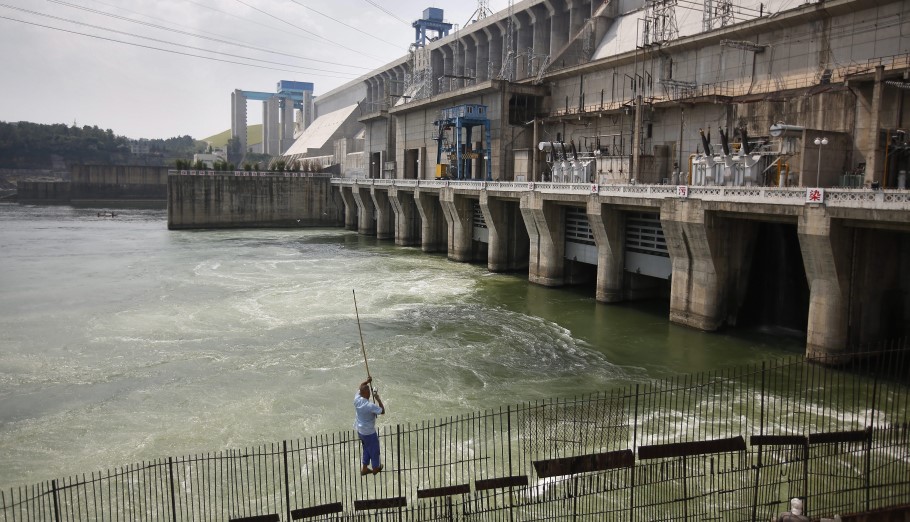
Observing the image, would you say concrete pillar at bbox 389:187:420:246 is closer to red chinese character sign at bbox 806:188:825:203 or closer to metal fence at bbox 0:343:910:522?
red chinese character sign at bbox 806:188:825:203

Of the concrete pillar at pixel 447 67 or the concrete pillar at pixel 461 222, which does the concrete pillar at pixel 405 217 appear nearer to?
the concrete pillar at pixel 461 222

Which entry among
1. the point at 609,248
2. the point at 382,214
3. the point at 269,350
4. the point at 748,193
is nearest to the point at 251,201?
the point at 382,214

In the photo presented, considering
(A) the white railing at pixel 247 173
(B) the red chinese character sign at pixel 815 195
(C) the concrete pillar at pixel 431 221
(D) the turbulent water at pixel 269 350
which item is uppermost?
(A) the white railing at pixel 247 173

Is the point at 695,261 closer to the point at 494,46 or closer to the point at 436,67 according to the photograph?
the point at 494,46

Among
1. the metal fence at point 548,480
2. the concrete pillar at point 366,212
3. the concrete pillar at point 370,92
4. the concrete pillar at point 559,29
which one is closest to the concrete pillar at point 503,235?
the concrete pillar at point 559,29

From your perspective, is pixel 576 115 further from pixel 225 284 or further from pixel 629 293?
pixel 225 284

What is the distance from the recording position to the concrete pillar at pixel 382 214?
6762 centimetres

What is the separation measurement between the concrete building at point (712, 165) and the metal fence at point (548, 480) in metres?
7.52

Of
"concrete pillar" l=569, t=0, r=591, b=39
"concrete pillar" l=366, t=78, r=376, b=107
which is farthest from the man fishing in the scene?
"concrete pillar" l=366, t=78, r=376, b=107

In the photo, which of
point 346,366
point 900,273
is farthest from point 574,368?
point 900,273

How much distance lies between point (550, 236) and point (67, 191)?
120 m

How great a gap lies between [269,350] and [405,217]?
3816 cm

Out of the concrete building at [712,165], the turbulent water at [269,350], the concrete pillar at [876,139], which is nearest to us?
the turbulent water at [269,350]

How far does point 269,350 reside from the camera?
24.0 m
